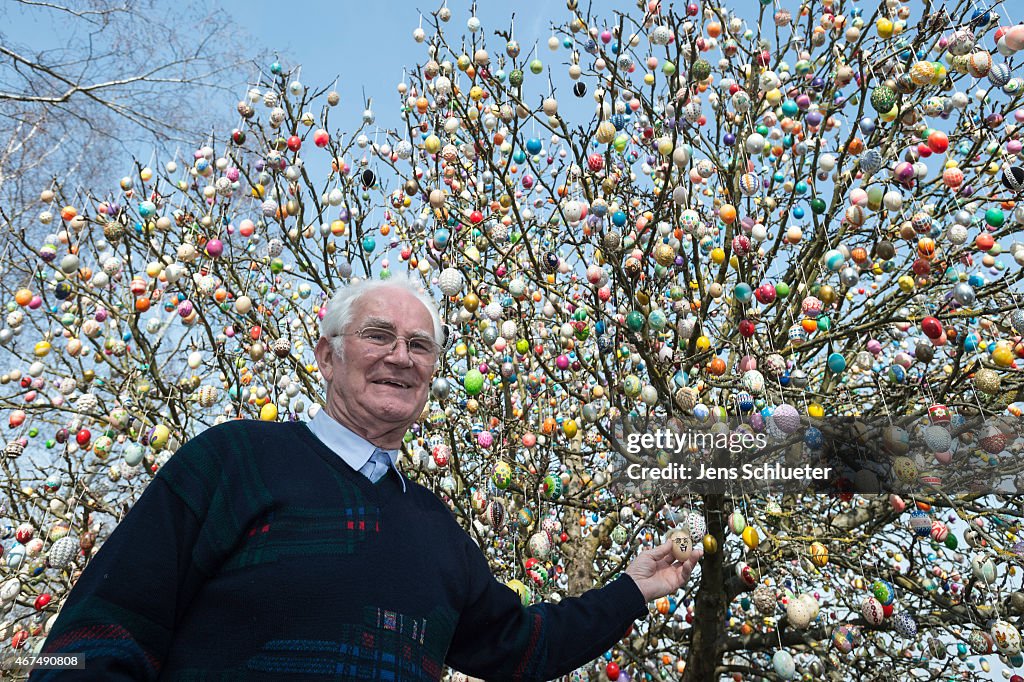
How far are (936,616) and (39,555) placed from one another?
5037mm

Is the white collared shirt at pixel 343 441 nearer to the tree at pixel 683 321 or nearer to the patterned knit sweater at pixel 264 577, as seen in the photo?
the patterned knit sweater at pixel 264 577

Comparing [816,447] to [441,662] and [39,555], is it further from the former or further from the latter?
[39,555]

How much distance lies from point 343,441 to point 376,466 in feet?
0.34

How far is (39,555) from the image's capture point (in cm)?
350

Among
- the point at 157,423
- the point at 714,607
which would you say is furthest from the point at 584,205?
the point at 157,423

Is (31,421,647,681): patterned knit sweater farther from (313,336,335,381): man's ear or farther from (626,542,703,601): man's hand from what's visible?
(626,542,703,601): man's hand

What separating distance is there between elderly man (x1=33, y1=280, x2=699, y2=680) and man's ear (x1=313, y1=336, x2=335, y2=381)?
48mm

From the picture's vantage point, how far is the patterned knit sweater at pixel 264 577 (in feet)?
3.59

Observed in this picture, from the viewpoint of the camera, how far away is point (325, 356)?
1.83 m

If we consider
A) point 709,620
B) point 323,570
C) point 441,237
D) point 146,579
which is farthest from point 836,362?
point 146,579

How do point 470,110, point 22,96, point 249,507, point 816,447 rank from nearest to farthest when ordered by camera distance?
point 249,507 → point 816,447 → point 470,110 → point 22,96

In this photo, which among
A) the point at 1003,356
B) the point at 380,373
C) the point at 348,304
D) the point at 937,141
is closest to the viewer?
the point at 380,373

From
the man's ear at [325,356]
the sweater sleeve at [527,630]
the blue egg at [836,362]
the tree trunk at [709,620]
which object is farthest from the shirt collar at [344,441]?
the tree trunk at [709,620]

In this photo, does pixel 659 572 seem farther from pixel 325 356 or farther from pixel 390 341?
pixel 325 356
